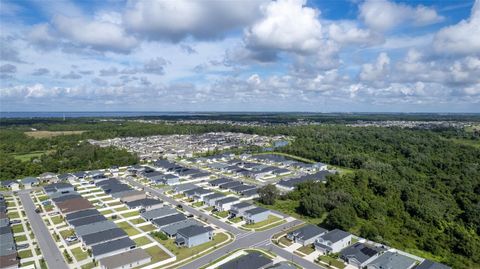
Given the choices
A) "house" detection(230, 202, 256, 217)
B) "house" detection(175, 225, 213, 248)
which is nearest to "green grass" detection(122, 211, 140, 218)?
"house" detection(175, 225, 213, 248)

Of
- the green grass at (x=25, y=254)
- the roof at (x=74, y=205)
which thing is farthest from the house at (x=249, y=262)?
the roof at (x=74, y=205)

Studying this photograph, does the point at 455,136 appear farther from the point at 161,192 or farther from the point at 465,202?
the point at 161,192

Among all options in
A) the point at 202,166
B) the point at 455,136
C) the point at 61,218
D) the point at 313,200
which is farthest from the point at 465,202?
the point at 455,136

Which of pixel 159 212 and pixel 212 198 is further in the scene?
pixel 212 198

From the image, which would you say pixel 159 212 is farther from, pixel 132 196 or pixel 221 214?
pixel 132 196

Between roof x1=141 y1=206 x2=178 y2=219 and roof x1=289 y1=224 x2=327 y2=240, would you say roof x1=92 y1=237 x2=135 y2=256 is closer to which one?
roof x1=141 y1=206 x2=178 y2=219

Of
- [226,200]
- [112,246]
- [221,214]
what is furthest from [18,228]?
[226,200]
